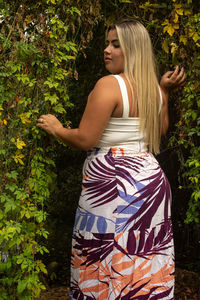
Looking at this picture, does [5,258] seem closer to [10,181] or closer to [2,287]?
[2,287]

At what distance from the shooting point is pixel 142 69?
6.56 feet

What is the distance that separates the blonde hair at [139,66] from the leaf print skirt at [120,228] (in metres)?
0.23

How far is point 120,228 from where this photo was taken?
197 cm

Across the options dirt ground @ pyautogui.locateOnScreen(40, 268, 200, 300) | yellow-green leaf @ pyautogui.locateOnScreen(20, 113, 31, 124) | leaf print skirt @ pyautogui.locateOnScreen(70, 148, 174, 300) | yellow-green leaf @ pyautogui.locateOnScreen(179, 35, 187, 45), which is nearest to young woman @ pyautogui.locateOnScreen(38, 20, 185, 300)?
leaf print skirt @ pyautogui.locateOnScreen(70, 148, 174, 300)

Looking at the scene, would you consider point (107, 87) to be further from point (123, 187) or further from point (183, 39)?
point (183, 39)

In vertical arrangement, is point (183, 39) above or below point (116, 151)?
above

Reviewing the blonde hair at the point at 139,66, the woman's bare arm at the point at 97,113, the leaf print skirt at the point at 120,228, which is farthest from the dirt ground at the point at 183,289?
the blonde hair at the point at 139,66

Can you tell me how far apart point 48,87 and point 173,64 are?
3.45 feet

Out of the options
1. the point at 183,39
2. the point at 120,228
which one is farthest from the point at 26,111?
the point at 183,39

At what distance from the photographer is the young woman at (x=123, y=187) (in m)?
1.97

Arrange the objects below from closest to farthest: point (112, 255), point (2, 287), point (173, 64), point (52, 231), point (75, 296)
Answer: point (112, 255), point (75, 296), point (2, 287), point (173, 64), point (52, 231)

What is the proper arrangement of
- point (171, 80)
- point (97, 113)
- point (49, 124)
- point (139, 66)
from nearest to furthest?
point (97, 113)
point (139, 66)
point (49, 124)
point (171, 80)

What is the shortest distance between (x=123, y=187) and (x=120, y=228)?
194 mm

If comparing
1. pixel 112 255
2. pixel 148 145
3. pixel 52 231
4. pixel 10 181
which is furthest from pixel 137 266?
pixel 52 231
